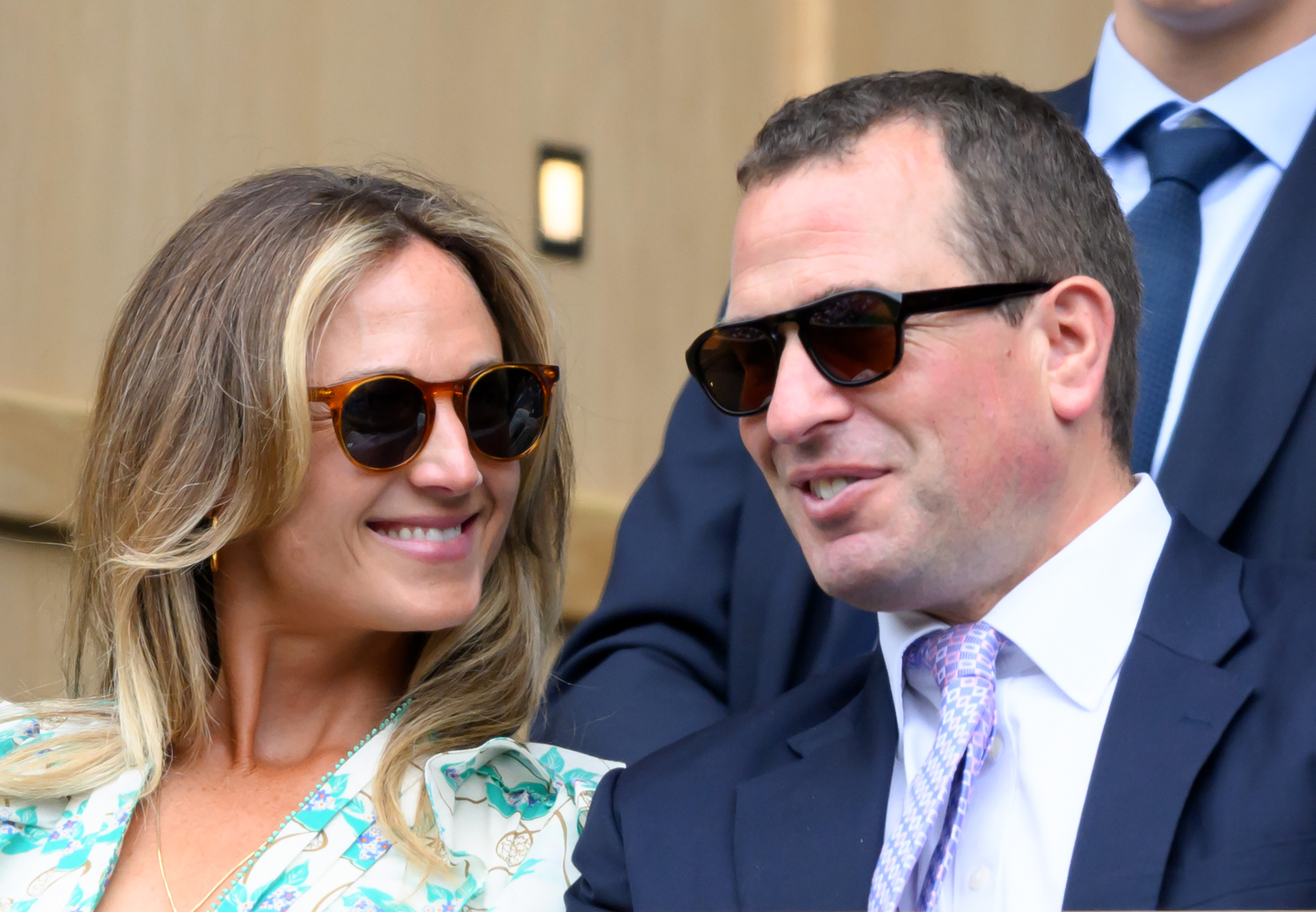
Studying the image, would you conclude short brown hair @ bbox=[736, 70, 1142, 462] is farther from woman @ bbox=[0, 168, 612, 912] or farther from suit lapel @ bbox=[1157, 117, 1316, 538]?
woman @ bbox=[0, 168, 612, 912]

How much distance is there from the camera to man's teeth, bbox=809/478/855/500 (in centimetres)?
179

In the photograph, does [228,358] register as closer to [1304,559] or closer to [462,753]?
[462,753]

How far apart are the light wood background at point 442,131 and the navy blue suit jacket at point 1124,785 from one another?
1.77 m

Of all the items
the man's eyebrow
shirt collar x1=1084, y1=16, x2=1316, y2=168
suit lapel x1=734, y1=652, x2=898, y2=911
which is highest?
shirt collar x1=1084, y1=16, x2=1316, y2=168

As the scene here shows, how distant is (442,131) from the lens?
4242mm

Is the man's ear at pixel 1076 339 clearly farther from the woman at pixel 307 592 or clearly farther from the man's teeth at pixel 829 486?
the woman at pixel 307 592

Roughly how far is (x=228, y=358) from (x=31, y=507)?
164 cm

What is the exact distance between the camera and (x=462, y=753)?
2178mm

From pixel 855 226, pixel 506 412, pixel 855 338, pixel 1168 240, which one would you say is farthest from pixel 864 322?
pixel 1168 240

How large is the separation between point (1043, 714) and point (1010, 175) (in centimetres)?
60

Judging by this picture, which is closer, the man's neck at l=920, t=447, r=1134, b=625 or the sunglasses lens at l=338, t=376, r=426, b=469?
the man's neck at l=920, t=447, r=1134, b=625

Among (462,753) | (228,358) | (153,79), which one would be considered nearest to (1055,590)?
(462,753)

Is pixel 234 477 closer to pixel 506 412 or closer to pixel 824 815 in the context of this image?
pixel 506 412

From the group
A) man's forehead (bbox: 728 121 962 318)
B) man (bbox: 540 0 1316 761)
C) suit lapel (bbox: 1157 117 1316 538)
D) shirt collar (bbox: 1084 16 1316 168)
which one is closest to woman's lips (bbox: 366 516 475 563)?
man (bbox: 540 0 1316 761)
